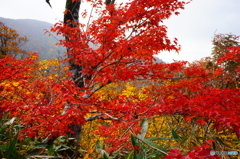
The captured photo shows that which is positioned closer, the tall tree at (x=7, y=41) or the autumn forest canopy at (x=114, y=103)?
the autumn forest canopy at (x=114, y=103)

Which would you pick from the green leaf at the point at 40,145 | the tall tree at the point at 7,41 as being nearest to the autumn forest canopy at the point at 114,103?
the green leaf at the point at 40,145

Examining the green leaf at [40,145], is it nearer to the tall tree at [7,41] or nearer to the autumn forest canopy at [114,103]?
the autumn forest canopy at [114,103]

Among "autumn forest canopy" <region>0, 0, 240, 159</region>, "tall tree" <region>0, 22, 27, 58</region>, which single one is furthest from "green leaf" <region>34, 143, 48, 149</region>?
"tall tree" <region>0, 22, 27, 58</region>

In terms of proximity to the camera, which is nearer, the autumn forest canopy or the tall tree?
the autumn forest canopy

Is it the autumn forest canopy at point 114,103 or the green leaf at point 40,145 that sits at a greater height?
the autumn forest canopy at point 114,103

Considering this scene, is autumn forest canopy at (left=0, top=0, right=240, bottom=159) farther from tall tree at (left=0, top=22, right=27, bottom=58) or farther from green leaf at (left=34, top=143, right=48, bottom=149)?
tall tree at (left=0, top=22, right=27, bottom=58)

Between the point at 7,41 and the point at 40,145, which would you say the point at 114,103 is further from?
the point at 7,41

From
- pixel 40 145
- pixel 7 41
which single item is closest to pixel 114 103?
pixel 40 145

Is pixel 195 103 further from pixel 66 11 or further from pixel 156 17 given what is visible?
pixel 66 11

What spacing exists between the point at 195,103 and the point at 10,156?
311cm

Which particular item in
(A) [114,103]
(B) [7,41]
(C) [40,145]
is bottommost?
(C) [40,145]

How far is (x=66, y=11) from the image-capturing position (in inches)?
183

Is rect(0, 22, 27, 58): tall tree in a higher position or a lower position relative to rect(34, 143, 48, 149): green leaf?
higher

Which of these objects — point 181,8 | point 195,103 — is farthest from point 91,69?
point 181,8
